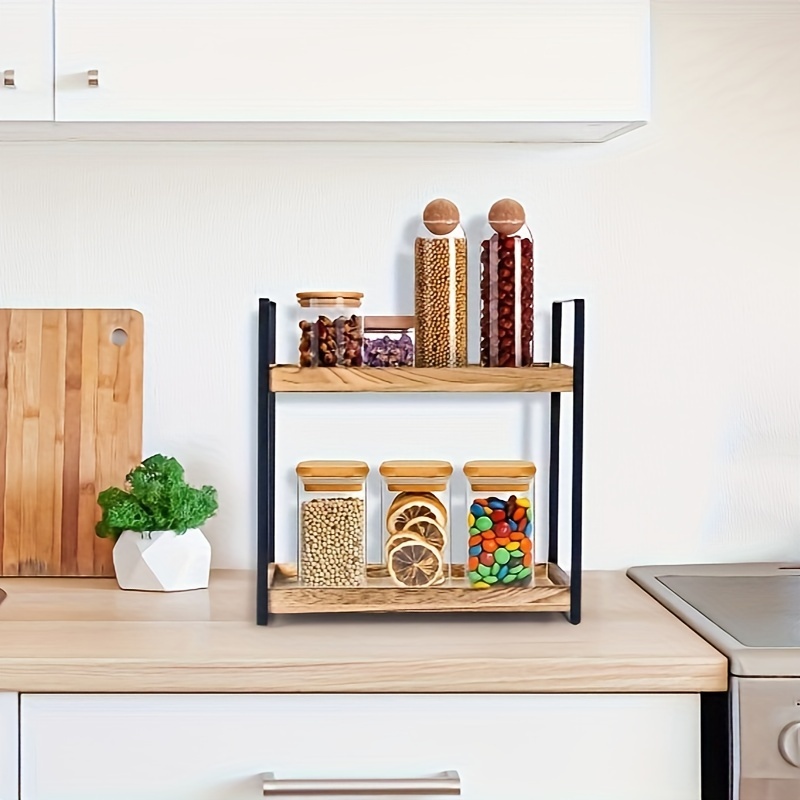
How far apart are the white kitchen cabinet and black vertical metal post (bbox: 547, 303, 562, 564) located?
0.83 m

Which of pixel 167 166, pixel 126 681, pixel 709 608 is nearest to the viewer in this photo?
pixel 126 681

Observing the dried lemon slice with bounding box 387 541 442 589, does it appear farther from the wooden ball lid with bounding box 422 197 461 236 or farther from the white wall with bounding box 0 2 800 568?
the wooden ball lid with bounding box 422 197 461 236

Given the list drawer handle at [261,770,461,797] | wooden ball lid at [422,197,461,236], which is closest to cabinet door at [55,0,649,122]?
wooden ball lid at [422,197,461,236]

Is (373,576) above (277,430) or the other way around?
the other way around

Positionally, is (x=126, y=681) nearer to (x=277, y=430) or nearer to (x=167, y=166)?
(x=277, y=430)

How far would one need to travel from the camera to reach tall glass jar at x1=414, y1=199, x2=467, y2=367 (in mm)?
1508

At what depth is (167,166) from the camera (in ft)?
5.79

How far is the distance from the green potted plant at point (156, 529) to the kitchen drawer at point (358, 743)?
0.36 metres

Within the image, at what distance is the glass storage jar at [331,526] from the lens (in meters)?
1.46

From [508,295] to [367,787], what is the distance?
69 centimetres

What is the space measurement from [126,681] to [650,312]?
105cm

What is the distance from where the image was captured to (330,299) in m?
1.47

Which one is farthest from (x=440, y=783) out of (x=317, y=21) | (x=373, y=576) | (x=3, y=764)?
(x=317, y=21)

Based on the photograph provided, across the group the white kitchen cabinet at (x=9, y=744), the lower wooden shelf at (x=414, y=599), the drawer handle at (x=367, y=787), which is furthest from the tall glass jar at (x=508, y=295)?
the white kitchen cabinet at (x=9, y=744)
